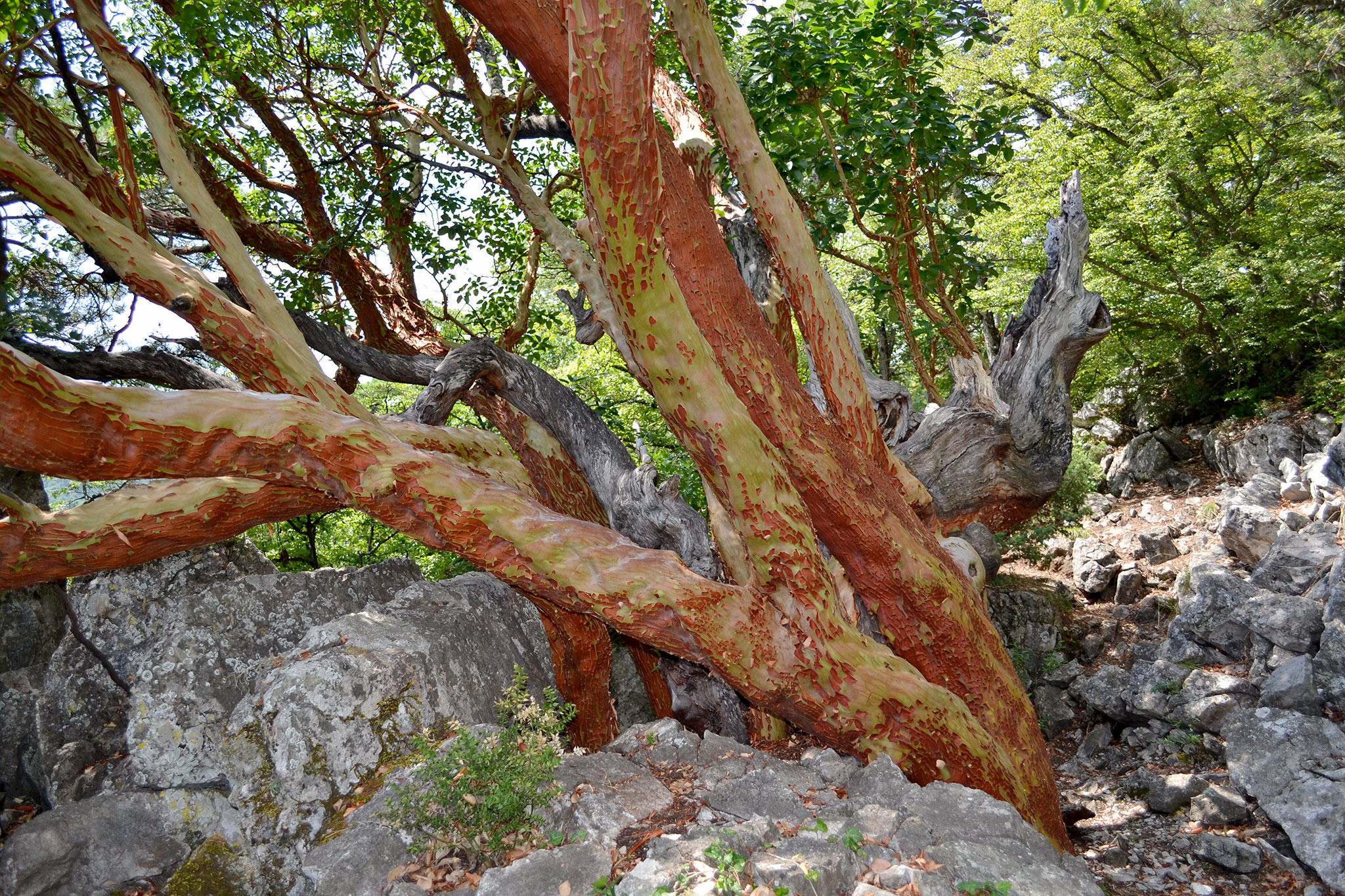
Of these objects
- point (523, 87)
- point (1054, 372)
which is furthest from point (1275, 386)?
point (523, 87)

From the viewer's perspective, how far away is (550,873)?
296cm

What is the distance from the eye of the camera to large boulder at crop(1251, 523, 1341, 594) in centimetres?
683

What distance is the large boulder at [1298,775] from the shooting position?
421 cm

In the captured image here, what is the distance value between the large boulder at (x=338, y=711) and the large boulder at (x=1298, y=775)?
14.8 ft

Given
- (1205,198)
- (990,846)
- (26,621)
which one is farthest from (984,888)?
(1205,198)

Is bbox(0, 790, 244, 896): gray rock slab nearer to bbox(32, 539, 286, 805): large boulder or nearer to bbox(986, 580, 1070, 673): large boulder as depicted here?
bbox(32, 539, 286, 805): large boulder

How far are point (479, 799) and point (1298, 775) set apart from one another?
15.2 ft

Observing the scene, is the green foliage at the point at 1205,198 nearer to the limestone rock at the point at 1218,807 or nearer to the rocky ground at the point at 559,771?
the rocky ground at the point at 559,771

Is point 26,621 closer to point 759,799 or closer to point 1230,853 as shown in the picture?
point 759,799

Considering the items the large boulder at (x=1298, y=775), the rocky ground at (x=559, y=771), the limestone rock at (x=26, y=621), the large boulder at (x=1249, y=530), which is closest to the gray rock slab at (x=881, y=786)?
the rocky ground at (x=559, y=771)

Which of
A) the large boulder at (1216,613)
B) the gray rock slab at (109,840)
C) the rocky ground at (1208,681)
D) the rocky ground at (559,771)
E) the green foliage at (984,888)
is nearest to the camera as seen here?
the green foliage at (984,888)

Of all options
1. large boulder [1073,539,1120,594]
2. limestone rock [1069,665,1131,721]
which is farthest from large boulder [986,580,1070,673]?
limestone rock [1069,665,1131,721]

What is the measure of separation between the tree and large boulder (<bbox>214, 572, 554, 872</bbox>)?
2.67ft

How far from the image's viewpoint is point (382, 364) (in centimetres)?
600
